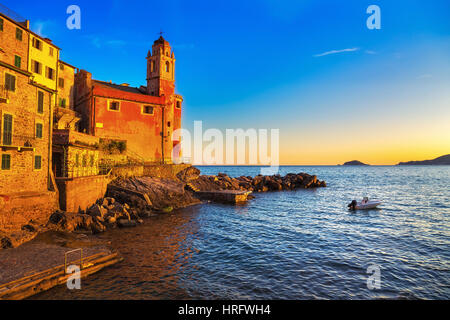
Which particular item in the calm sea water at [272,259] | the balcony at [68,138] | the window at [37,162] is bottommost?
the calm sea water at [272,259]

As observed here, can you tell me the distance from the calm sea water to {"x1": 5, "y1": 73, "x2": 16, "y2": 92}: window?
12.7m

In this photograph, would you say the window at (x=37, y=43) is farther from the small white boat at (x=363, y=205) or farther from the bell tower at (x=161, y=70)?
the small white boat at (x=363, y=205)

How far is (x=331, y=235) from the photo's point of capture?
72.1 feet

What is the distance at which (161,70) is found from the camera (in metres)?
40.2

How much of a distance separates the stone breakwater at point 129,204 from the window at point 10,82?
388 inches

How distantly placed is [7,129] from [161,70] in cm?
2656

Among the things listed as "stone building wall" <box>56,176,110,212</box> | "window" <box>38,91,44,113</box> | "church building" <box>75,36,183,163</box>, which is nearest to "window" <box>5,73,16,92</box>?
"window" <box>38,91,44,113</box>

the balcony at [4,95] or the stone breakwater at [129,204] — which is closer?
the balcony at [4,95]

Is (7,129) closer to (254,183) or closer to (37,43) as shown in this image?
(37,43)

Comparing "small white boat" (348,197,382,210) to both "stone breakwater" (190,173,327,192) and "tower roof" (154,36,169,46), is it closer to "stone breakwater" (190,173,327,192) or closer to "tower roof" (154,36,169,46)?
"stone breakwater" (190,173,327,192)

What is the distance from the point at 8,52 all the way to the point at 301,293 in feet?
111

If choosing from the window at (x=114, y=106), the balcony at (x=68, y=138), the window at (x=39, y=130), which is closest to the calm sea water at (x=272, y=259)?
the window at (x=39, y=130)

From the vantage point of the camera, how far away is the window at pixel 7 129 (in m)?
17.1
